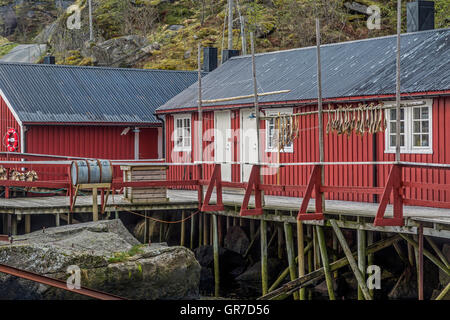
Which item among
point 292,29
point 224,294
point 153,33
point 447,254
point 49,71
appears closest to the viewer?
point 447,254

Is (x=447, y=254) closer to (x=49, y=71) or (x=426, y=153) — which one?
(x=426, y=153)

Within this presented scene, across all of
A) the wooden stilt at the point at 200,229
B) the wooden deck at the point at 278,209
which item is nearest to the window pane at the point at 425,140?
the wooden deck at the point at 278,209

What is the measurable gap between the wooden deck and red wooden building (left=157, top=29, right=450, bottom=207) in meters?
0.72

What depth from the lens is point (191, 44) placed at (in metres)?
48.6

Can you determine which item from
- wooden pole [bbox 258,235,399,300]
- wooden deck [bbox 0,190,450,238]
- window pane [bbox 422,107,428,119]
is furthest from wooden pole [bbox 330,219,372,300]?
window pane [bbox 422,107,428,119]

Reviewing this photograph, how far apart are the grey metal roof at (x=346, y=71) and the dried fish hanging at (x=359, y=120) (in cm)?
56

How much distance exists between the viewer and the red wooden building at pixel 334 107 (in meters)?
18.6

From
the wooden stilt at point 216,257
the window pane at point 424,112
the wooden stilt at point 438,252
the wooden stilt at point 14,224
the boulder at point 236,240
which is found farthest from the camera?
the boulder at point 236,240

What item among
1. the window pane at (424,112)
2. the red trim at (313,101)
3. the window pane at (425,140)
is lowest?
the window pane at (425,140)

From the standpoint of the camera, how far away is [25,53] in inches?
2338

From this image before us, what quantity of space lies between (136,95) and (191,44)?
1872cm

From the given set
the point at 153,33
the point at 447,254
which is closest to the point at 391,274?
the point at 447,254

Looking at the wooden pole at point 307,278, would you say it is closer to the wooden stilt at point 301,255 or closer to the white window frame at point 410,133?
the wooden stilt at point 301,255

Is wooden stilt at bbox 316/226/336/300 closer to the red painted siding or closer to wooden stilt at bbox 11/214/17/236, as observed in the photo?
the red painted siding
